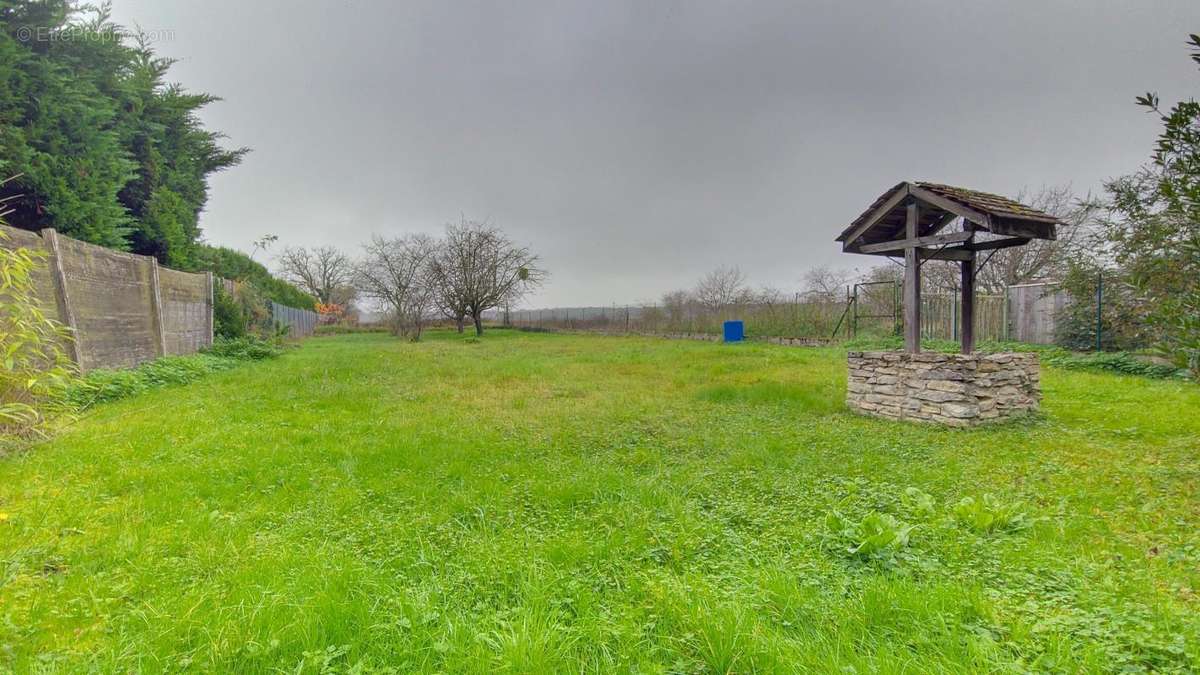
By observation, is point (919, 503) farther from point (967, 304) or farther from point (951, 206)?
point (967, 304)

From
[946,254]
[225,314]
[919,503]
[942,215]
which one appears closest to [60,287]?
[225,314]

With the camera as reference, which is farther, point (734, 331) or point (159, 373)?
point (734, 331)

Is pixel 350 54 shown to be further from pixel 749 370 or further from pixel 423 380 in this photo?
pixel 749 370

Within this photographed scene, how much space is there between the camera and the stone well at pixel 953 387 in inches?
201

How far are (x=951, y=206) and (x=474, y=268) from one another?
942 inches

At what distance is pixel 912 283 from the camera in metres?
5.97

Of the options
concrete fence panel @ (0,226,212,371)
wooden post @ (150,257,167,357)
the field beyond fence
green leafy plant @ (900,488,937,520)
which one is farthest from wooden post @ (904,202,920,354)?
wooden post @ (150,257,167,357)

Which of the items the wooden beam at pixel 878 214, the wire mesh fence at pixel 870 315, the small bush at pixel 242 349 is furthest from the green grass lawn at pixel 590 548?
the wire mesh fence at pixel 870 315

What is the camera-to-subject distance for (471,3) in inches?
393

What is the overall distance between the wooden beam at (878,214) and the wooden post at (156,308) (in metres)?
11.9

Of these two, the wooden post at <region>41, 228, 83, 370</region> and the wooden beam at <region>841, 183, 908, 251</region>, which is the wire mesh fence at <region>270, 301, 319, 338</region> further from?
the wooden beam at <region>841, 183, 908, 251</region>

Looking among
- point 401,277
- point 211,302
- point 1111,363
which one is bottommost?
point 1111,363

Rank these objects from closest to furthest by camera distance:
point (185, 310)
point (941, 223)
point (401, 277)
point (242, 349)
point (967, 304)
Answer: point (967, 304) < point (941, 223) < point (185, 310) < point (242, 349) < point (401, 277)

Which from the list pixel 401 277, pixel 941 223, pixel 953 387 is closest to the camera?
pixel 953 387
